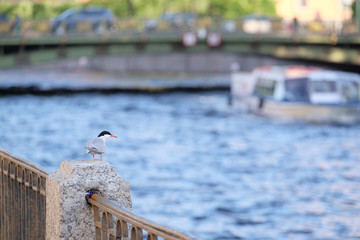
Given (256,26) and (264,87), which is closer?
(264,87)

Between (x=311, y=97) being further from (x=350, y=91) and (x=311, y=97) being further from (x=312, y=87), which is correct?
(x=350, y=91)

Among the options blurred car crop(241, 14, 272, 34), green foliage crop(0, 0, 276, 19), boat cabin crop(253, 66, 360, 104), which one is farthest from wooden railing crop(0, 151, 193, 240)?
green foliage crop(0, 0, 276, 19)

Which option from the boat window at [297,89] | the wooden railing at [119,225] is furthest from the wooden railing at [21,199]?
the boat window at [297,89]

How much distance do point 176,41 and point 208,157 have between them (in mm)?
18326

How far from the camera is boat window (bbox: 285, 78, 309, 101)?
42.5m

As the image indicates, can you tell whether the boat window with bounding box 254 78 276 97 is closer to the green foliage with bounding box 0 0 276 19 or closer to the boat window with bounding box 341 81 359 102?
the boat window with bounding box 341 81 359 102

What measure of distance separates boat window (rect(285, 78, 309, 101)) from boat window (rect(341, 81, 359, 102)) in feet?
5.68

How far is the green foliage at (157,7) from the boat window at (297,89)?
3020cm

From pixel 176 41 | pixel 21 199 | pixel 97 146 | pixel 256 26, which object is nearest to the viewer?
pixel 97 146

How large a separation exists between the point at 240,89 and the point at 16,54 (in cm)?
1145

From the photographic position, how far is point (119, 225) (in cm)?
616

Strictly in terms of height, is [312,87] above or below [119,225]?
above

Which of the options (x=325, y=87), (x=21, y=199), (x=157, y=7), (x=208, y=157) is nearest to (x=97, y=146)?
(x=21, y=199)

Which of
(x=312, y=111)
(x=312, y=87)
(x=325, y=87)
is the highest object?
(x=325, y=87)
